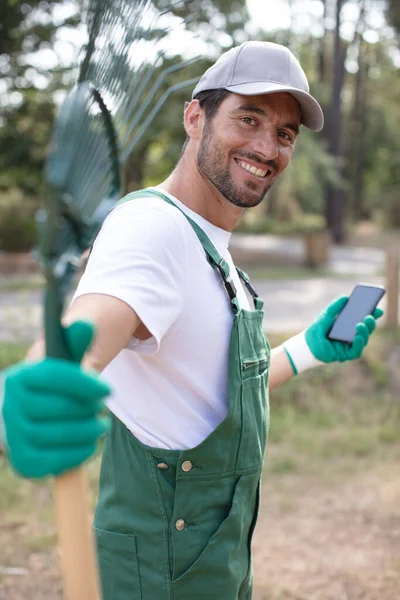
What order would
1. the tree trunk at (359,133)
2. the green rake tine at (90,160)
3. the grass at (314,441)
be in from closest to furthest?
1. the green rake tine at (90,160)
2. the grass at (314,441)
3. the tree trunk at (359,133)

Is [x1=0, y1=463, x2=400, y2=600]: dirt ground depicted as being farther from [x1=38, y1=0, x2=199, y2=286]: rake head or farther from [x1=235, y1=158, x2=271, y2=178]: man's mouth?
[x1=38, y1=0, x2=199, y2=286]: rake head

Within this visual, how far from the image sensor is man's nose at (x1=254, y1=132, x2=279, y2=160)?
5.13ft

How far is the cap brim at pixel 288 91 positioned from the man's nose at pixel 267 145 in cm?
9

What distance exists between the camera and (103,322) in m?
1.14

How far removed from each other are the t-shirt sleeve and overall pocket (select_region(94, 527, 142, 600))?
0.53m

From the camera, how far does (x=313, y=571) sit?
329cm

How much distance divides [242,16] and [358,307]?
33.7ft

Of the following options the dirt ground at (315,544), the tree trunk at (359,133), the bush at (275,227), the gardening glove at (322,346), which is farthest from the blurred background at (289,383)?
the tree trunk at (359,133)

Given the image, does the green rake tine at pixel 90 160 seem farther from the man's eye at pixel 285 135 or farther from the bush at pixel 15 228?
the bush at pixel 15 228

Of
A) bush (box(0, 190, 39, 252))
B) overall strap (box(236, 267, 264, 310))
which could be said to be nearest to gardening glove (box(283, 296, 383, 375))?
overall strap (box(236, 267, 264, 310))

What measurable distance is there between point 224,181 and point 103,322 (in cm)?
56

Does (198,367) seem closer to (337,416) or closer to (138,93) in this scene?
(138,93)

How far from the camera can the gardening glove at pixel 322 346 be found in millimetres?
2041

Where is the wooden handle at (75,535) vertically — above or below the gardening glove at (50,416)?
below
